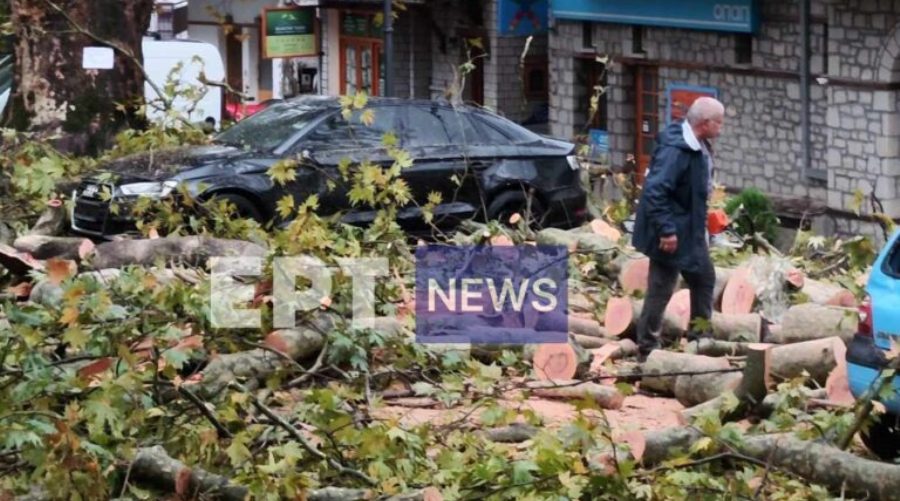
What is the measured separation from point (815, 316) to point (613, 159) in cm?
1580

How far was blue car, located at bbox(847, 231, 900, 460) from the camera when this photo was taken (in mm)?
7832

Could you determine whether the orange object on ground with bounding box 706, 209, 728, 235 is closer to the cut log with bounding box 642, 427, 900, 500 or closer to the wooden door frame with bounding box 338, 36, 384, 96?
the cut log with bounding box 642, 427, 900, 500

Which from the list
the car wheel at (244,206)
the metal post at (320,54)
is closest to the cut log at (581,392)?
the car wheel at (244,206)

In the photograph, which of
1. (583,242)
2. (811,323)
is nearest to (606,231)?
(583,242)

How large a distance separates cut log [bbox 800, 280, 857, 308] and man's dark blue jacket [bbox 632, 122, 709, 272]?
43.3 inches

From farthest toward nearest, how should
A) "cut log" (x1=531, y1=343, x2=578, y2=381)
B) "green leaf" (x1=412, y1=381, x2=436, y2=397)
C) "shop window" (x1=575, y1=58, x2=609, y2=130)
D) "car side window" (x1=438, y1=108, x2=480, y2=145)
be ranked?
"shop window" (x1=575, y1=58, x2=609, y2=130), "car side window" (x1=438, y1=108, x2=480, y2=145), "cut log" (x1=531, y1=343, x2=578, y2=381), "green leaf" (x1=412, y1=381, x2=436, y2=397)

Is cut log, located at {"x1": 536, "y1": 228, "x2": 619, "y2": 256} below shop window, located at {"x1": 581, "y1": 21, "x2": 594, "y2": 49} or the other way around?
below

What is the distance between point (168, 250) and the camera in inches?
453

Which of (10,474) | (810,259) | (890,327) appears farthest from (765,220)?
(10,474)

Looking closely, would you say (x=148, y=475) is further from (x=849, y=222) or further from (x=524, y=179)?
(x=849, y=222)

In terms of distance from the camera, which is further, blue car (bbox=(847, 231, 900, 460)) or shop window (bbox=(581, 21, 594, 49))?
shop window (bbox=(581, 21, 594, 49))

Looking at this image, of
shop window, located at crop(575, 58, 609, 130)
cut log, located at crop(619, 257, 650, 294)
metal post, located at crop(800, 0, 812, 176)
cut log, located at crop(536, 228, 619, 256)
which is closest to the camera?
cut log, located at crop(619, 257, 650, 294)

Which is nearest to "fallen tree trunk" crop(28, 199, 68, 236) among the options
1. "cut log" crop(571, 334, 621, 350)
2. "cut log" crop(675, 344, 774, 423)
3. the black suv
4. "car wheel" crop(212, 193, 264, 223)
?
the black suv

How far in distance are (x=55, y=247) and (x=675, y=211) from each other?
4.09 metres
